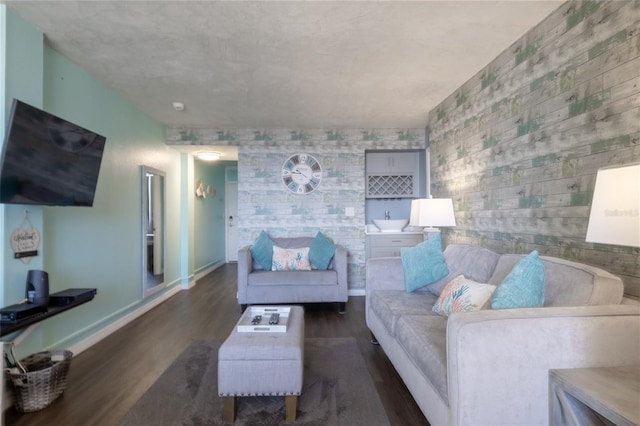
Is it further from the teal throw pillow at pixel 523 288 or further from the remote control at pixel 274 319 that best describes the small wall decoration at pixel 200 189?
the teal throw pillow at pixel 523 288

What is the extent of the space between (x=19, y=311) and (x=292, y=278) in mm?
2410

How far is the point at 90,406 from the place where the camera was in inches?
75.8

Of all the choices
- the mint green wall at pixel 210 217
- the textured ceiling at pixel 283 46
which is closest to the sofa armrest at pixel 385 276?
the textured ceiling at pixel 283 46

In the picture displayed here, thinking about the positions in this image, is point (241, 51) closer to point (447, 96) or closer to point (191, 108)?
point (191, 108)

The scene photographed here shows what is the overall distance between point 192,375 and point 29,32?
258 cm

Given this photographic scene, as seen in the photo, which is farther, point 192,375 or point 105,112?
point 105,112

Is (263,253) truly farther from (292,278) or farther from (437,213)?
(437,213)

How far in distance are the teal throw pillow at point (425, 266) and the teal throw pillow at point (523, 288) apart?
1125mm

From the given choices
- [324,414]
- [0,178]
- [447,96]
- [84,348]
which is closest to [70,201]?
[0,178]

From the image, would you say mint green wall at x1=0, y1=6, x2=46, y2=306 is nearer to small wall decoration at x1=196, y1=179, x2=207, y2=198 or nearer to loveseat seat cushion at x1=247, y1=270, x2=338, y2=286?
loveseat seat cushion at x1=247, y1=270, x2=338, y2=286

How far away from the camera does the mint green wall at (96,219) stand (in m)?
2.39

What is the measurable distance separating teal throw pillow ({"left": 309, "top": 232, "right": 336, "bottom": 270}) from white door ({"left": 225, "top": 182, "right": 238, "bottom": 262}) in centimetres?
400

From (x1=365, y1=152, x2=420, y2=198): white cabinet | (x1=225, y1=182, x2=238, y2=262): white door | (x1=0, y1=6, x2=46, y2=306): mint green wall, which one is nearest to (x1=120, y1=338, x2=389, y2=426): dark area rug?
(x1=0, y1=6, x2=46, y2=306): mint green wall

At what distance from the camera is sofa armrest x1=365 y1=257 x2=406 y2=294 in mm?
2840
